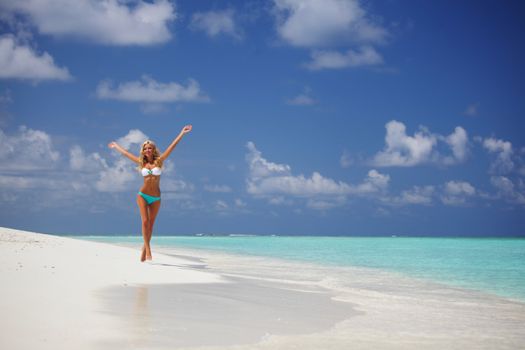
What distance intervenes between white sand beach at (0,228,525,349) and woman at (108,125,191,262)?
1398 mm

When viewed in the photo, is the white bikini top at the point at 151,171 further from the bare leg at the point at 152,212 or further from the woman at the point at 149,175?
the bare leg at the point at 152,212

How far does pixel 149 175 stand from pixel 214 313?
5893 mm

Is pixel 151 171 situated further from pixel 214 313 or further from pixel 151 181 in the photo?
pixel 214 313

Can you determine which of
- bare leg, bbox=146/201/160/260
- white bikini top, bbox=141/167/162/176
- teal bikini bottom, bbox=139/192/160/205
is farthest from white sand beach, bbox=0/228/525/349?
white bikini top, bbox=141/167/162/176

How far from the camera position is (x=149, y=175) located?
12.4 m

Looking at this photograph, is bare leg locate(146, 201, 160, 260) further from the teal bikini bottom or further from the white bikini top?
the white bikini top

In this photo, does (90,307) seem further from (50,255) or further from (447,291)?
(447,291)

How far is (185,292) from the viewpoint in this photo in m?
8.82

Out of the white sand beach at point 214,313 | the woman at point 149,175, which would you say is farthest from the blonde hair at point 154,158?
the white sand beach at point 214,313

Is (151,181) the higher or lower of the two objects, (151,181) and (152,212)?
the higher

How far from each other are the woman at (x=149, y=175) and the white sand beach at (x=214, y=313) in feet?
4.59

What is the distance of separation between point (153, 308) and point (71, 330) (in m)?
1.66

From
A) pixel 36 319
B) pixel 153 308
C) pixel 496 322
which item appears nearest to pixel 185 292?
pixel 153 308

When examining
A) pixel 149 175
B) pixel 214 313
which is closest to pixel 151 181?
pixel 149 175
